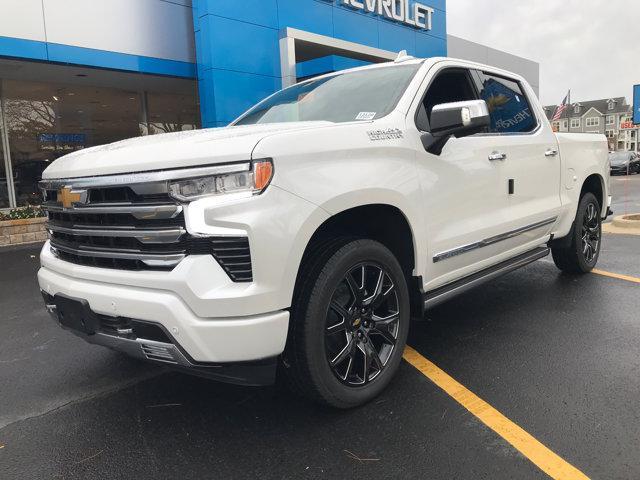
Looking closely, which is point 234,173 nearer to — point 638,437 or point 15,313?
point 638,437

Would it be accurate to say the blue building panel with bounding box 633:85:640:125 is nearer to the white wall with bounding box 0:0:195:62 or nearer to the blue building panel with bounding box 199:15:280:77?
the blue building panel with bounding box 199:15:280:77

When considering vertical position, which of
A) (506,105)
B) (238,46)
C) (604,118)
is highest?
(604,118)

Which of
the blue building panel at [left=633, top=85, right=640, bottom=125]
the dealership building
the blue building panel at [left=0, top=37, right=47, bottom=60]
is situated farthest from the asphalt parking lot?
the blue building panel at [left=633, top=85, right=640, bottom=125]

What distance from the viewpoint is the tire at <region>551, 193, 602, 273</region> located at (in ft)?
16.9

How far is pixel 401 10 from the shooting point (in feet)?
51.4

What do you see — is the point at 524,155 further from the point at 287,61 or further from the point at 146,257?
the point at 287,61

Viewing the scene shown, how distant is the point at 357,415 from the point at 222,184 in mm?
1414

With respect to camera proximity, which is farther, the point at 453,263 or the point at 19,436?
the point at 453,263

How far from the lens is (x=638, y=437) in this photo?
2453mm

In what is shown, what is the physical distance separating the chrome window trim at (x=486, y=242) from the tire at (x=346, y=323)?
1.33 feet

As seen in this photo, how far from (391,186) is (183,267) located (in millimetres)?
1218

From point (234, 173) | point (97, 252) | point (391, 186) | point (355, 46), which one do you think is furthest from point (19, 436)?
point (355, 46)

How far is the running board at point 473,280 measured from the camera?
328cm

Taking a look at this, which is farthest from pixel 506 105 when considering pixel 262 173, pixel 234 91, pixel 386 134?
pixel 234 91
